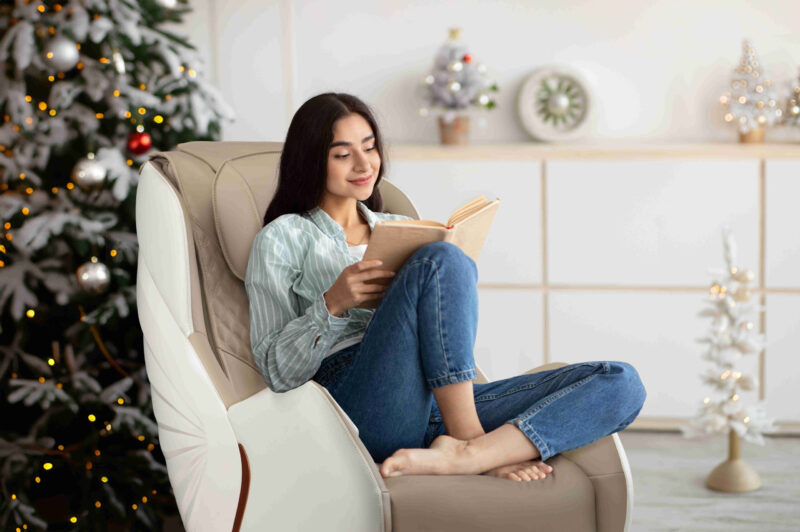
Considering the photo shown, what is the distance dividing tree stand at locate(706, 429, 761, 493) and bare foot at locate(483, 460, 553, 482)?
3.99 ft

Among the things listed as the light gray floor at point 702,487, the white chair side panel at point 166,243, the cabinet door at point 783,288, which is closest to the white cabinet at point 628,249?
the cabinet door at point 783,288

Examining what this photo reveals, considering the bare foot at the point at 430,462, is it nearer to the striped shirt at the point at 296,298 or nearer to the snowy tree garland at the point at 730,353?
the striped shirt at the point at 296,298

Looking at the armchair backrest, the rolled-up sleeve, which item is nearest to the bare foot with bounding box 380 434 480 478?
the rolled-up sleeve

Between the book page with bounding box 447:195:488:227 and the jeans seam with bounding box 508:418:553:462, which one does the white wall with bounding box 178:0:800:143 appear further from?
the jeans seam with bounding box 508:418:553:462

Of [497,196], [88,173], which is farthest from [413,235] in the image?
[497,196]

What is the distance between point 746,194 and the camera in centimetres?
293

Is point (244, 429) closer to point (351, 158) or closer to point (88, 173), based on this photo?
point (351, 158)

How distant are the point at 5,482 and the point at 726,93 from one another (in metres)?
2.72

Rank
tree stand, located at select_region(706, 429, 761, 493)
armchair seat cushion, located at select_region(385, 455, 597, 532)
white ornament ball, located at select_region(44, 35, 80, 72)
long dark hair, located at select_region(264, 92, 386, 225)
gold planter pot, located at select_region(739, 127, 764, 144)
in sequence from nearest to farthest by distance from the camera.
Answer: armchair seat cushion, located at select_region(385, 455, 597, 532) → long dark hair, located at select_region(264, 92, 386, 225) → white ornament ball, located at select_region(44, 35, 80, 72) → tree stand, located at select_region(706, 429, 761, 493) → gold planter pot, located at select_region(739, 127, 764, 144)

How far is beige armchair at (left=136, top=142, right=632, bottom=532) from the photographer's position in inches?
57.0

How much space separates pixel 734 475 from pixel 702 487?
A: 0.32ft

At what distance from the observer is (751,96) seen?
313 centimetres

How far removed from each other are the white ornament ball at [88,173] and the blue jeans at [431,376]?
1.00 metres

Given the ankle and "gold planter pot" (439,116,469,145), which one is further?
"gold planter pot" (439,116,469,145)
